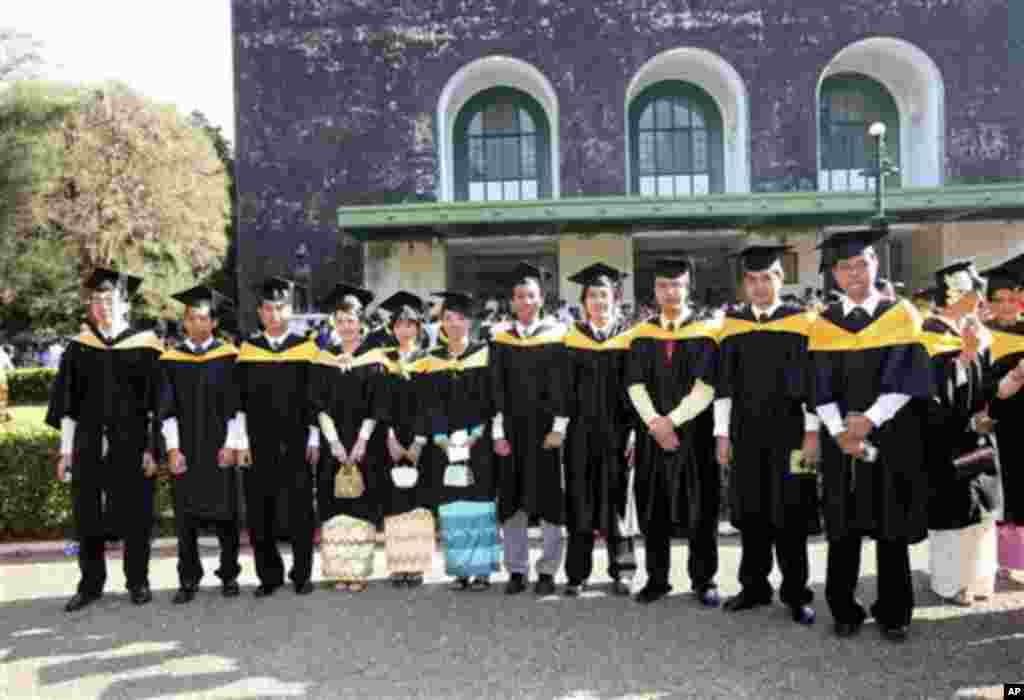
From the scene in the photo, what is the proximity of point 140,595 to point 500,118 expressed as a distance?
21318 millimetres

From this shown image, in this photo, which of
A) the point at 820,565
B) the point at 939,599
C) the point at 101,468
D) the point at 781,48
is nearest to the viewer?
the point at 939,599

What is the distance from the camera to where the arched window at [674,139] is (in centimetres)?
2502

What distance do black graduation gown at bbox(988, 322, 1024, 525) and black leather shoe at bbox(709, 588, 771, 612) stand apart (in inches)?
62.4

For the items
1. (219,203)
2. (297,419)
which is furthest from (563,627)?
(219,203)

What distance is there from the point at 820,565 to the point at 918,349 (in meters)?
2.40

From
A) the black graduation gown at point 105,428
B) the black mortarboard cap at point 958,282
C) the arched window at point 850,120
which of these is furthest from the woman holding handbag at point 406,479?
the arched window at point 850,120

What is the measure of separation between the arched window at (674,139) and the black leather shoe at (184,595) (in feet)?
68.6

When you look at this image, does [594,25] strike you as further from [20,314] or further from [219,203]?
[20,314]

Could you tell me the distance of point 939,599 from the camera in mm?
5570

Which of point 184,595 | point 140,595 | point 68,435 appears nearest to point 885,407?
point 184,595

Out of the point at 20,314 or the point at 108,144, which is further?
the point at 20,314

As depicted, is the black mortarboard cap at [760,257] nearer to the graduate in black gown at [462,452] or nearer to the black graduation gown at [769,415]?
the black graduation gown at [769,415]

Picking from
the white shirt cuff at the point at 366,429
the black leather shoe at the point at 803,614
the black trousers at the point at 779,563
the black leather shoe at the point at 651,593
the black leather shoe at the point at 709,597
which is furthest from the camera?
the white shirt cuff at the point at 366,429

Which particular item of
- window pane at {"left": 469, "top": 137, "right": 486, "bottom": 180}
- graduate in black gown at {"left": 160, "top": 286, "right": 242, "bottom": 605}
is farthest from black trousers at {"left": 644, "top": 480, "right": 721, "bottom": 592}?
window pane at {"left": 469, "top": 137, "right": 486, "bottom": 180}
